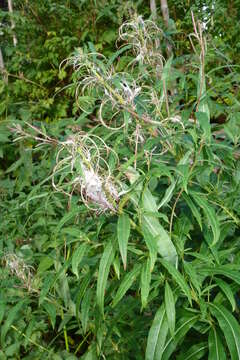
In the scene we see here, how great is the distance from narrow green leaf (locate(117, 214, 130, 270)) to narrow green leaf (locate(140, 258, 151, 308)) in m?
0.07

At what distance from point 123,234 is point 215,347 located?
0.47m

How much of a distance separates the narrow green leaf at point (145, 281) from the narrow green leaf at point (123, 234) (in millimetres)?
71

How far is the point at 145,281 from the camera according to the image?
1098mm

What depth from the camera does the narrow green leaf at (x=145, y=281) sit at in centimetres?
106

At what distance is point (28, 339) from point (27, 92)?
308 cm

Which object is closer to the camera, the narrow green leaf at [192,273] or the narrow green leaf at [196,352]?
the narrow green leaf at [192,273]

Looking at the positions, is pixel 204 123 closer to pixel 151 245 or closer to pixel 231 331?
pixel 151 245

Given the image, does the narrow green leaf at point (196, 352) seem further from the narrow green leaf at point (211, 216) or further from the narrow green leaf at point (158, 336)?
the narrow green leaf at point (211, 216)

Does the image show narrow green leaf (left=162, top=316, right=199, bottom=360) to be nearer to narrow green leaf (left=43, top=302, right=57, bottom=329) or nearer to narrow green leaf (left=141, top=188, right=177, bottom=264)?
narrow green leaf (left=141, top=188, right=177, bottom=264)

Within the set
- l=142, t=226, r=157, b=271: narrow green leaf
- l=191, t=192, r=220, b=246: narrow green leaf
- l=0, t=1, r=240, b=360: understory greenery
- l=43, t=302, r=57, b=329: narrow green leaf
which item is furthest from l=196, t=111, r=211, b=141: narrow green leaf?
l=43, t=302, r=57, b=329: narrow green leaf

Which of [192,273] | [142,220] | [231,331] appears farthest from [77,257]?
[231,331]

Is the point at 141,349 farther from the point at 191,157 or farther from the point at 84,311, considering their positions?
the point at 191,157

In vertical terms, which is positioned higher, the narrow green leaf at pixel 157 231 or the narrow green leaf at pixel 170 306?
the narrow green leaf at pixel 157 231

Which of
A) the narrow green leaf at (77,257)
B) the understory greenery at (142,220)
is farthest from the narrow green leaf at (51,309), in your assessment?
the narrow green leaf at (77,257)
